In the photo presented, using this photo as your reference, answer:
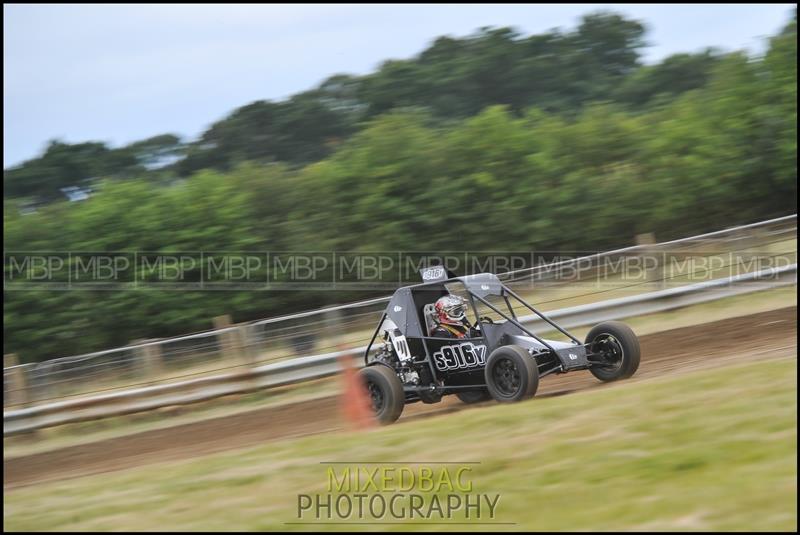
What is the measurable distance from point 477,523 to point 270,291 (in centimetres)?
1542

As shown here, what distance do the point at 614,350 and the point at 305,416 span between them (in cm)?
372

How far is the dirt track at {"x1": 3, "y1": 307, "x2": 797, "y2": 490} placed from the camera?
9828mm

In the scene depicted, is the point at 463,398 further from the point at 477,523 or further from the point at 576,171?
the point at 576,171

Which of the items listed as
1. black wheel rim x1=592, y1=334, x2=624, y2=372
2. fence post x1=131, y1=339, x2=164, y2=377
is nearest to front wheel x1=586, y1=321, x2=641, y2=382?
black wheel rim x1=592, y1=334, x2=624, y2=372

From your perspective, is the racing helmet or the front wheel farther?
the racing helmet

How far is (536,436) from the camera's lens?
6.86 meters

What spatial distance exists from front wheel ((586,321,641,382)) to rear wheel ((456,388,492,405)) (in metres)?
1.12

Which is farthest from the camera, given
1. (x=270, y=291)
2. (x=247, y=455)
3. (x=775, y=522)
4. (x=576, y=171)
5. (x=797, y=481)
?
(x=576, y=171)

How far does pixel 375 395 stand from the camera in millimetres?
9469

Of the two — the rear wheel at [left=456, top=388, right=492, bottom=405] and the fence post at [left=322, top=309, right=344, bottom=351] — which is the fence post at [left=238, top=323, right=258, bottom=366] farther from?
the rear wheel at [left=456, top=388, right=492, bottom=405]

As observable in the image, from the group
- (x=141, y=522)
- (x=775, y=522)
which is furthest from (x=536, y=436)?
(x=141, y=522)
